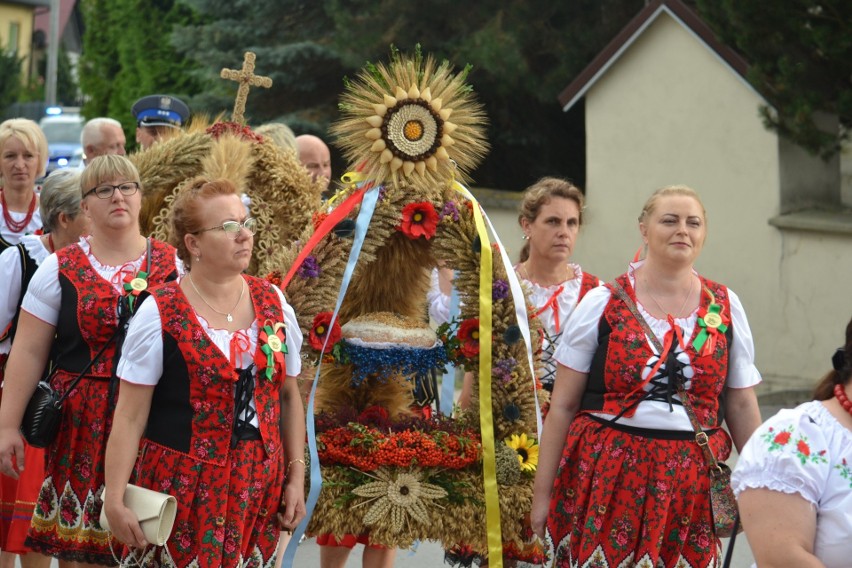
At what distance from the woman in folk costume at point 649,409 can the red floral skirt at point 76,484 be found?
163 centimetres

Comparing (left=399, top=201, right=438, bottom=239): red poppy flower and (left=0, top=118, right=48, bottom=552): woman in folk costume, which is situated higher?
(left=0, top=118, right=48, bottom=552): woman in folk costume

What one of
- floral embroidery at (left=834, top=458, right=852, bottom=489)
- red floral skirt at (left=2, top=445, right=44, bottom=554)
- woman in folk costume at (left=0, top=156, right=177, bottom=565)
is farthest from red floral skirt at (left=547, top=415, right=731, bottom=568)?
red floral skirt at (left=2, top=445, right=44, bottom=554)

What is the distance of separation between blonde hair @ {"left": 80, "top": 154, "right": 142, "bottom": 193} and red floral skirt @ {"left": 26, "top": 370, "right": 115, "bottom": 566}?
0.72 metres

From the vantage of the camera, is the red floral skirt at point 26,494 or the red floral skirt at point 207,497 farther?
the red floral skirt at point 26,494

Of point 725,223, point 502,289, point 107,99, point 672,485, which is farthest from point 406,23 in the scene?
point 672,485

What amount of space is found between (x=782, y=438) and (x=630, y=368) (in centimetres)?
129

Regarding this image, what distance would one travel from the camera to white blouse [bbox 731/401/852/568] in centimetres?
306

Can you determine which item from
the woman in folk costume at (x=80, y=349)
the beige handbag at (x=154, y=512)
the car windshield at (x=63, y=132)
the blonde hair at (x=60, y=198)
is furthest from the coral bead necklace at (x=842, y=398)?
the car windshield at (x=63, y=132)

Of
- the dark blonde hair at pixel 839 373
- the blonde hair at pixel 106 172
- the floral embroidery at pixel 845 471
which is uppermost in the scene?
the blonde hair at pixel 106 172

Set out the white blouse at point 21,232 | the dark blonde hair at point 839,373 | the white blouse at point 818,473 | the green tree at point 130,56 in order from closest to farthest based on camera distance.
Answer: the white blouse at point 818,473 < the dark blonde hair at point 839,373 < the white blouse at point 21,232 < the green tree at point 130,56

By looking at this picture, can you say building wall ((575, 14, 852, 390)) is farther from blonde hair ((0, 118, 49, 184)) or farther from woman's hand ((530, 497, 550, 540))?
woman's hand ((530, 497, 550, 540))

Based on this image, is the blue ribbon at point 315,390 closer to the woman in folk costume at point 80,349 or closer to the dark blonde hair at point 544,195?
the woman in folk costume at point 80,349

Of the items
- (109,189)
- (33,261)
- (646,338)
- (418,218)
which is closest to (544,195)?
(418,218)

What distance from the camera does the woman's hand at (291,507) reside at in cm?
430
